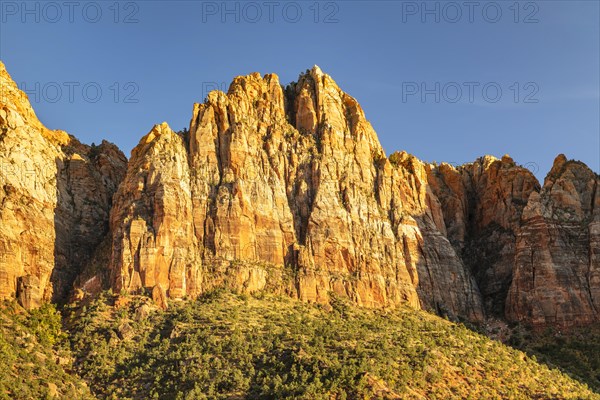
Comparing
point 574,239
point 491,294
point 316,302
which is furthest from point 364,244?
point 574,239

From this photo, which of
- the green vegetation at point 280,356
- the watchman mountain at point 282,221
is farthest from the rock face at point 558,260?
the green vegetation at point 280,356

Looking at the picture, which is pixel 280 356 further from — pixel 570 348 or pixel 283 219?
pixel 570 348

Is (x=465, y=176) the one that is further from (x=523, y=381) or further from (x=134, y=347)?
(x=134, y=347)

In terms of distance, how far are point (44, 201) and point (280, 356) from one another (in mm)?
42704

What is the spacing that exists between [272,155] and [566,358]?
49.7 meters

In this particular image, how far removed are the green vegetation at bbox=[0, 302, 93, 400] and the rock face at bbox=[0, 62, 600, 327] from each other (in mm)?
4985

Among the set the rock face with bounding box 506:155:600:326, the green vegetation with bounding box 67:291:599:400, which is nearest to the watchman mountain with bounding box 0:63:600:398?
the rock face with bounding box 506:155:600:326

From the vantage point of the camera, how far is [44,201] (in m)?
112

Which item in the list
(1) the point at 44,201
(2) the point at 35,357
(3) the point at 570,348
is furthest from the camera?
(3) the point at 570,348

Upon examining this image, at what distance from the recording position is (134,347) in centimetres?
9362

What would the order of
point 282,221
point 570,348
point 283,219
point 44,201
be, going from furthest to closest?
point 283,219, point 282,221, point 570,348, point 44,201

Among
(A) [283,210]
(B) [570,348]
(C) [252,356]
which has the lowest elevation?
(C) [252,356]

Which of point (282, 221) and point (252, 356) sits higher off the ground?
point (282, 221)

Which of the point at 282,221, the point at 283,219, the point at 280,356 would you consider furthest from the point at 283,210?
the point at 280,356
